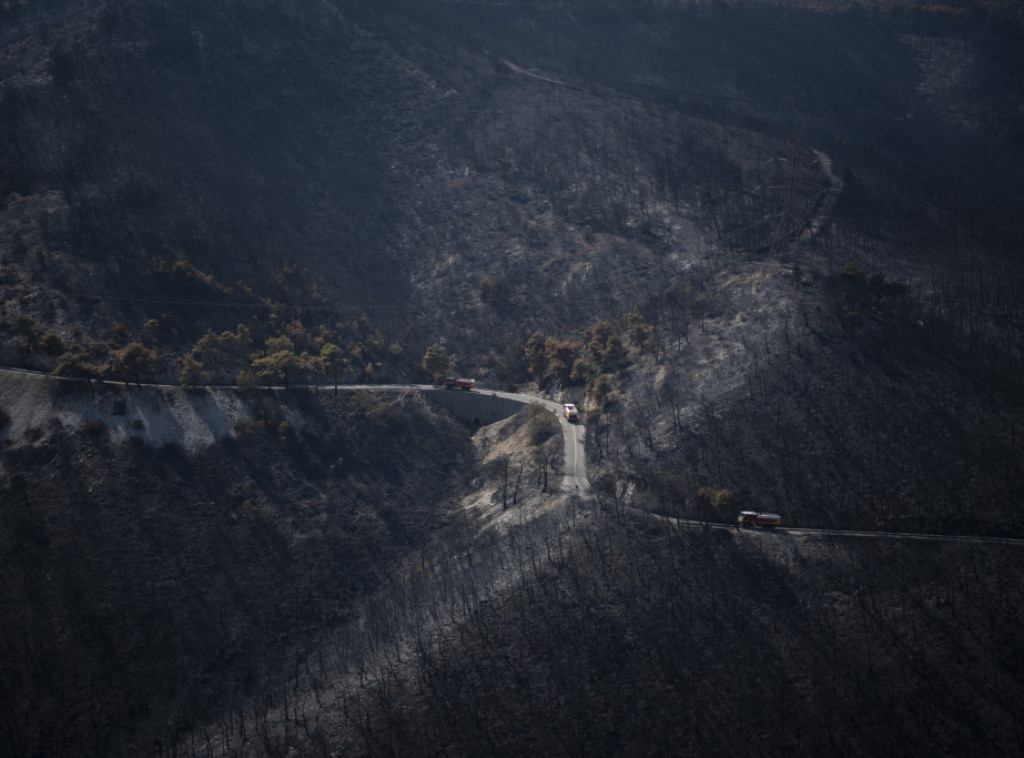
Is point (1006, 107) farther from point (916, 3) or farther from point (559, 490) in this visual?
point (559, 490)

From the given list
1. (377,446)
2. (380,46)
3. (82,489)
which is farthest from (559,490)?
(380,46)

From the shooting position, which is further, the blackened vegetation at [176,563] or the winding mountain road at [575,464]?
the winding mountain road at [575,464]

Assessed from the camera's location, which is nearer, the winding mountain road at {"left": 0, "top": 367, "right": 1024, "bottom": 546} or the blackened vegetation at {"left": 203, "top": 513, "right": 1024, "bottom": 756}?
the blackened vegetation at {"left": 203, "top": 513, "right": 1024, "bottom": 756}

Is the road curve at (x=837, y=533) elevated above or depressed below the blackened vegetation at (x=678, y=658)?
above

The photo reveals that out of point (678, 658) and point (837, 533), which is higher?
point (837, 533)

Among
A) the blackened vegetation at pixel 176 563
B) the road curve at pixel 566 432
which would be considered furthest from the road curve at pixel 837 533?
the blackened vegetation at pixel 176 563

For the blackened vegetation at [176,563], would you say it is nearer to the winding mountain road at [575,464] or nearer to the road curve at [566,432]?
the winding mountain road at [575,464]

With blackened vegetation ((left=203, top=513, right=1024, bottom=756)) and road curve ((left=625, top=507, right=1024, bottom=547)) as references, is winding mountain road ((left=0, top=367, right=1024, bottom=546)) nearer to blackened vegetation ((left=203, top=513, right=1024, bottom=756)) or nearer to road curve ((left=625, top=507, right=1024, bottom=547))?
road curve ((left=625, top=507, right=1024, bottom=547))

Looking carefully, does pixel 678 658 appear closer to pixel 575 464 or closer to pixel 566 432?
pixel 575 464

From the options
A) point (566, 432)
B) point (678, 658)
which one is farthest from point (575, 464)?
point (678, 658)

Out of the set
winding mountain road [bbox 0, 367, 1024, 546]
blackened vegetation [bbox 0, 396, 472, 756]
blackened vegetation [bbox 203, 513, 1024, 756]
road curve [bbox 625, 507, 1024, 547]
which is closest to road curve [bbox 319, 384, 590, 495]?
winding mountain road [bbox 0, 367, 1024, 546]
